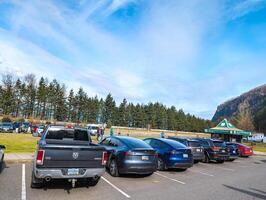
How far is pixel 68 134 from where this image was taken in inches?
374

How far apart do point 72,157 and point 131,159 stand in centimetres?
317

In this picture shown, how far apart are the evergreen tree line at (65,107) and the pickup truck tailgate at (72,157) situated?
277 ft

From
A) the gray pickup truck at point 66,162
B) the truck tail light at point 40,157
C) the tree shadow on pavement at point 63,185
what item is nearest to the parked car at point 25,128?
the tree shadow on pavement at point 63,185

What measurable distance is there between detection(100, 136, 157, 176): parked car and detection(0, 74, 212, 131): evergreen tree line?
82047mm

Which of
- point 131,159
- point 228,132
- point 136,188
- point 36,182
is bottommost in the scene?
point 136,188

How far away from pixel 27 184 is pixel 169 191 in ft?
14.6

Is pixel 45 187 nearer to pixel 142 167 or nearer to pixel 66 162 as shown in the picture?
pixel 66 162

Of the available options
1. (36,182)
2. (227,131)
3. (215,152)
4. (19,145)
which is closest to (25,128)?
(19,145)

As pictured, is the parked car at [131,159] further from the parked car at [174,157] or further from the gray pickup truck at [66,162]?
the gray pickup truck at [66,162]

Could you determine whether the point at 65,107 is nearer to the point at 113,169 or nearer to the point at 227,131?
the point at 227,131

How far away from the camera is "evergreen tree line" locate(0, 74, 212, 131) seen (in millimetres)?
89863

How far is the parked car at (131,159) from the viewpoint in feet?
33.2

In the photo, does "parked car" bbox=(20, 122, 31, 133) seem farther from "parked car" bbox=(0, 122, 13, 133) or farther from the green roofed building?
the green roofed building

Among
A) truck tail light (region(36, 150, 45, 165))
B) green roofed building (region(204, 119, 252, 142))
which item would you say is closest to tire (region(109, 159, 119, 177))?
truck tail light (region(36, 150, 45, 165))
